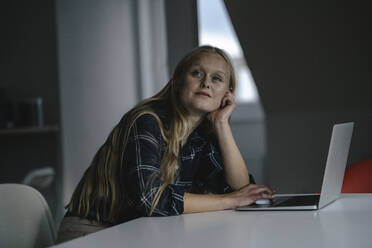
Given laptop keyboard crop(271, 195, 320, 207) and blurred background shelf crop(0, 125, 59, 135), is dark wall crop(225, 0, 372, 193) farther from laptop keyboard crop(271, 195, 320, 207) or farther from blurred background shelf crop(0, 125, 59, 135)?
blurred background shelf crop(0, 125, 59, 135)

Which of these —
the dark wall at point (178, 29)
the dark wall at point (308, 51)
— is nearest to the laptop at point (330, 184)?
the dark wall at point (308, 51)

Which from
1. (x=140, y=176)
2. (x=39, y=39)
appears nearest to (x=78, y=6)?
(x=39, y=39)

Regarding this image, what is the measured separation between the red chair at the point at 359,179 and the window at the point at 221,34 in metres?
2.54

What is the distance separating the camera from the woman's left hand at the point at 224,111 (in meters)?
1.74

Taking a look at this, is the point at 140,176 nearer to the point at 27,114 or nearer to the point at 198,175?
the point at 198,175

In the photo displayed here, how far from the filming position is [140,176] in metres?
1.36

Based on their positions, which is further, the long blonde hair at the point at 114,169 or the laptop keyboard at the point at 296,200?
the long blonde hair at the point at 114,169

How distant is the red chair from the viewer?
192 cm

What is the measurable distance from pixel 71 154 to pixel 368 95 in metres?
2.34

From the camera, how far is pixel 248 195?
138 centimetres

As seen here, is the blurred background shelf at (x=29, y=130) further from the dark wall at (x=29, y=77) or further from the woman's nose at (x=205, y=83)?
the woman's nose at (x=205, y=83)

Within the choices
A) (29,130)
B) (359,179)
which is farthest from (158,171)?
(29,130)

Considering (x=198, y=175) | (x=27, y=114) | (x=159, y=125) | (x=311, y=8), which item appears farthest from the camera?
(x=27, y=114)

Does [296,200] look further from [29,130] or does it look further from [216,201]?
[29,130]
